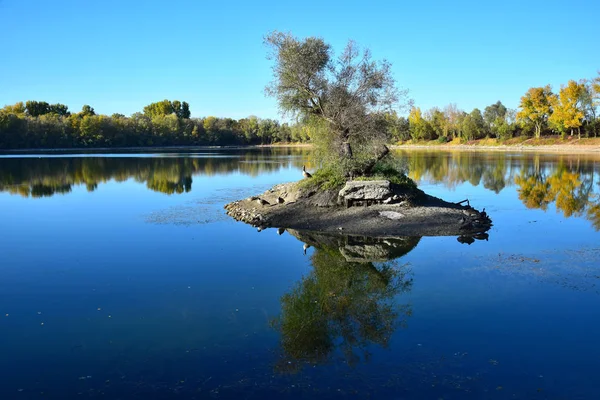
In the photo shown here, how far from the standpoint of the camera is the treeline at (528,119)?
8606cm

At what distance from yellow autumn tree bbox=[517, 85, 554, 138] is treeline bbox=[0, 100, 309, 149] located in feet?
149

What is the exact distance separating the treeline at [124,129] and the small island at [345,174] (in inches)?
3087

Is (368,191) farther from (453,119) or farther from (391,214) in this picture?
(453,119)

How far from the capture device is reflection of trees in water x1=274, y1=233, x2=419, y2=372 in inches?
365

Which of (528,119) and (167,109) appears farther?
(167,109)

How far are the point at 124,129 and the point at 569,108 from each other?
104979 mm

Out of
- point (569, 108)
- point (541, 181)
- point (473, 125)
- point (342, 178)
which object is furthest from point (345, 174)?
point (473, 125)

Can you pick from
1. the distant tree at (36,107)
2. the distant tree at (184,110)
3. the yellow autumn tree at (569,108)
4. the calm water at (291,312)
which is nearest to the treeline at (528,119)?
the yellow autumn tree at (569,108)

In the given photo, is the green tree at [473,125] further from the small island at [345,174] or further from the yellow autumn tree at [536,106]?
the small island at [345,174]

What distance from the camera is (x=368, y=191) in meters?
23.9

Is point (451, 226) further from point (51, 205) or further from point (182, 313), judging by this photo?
point (51, 205)

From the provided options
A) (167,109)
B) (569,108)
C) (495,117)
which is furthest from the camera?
(167,109)

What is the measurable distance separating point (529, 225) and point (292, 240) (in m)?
10.9

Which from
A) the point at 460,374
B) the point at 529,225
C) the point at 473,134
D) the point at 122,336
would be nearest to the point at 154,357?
the point at 122,336
